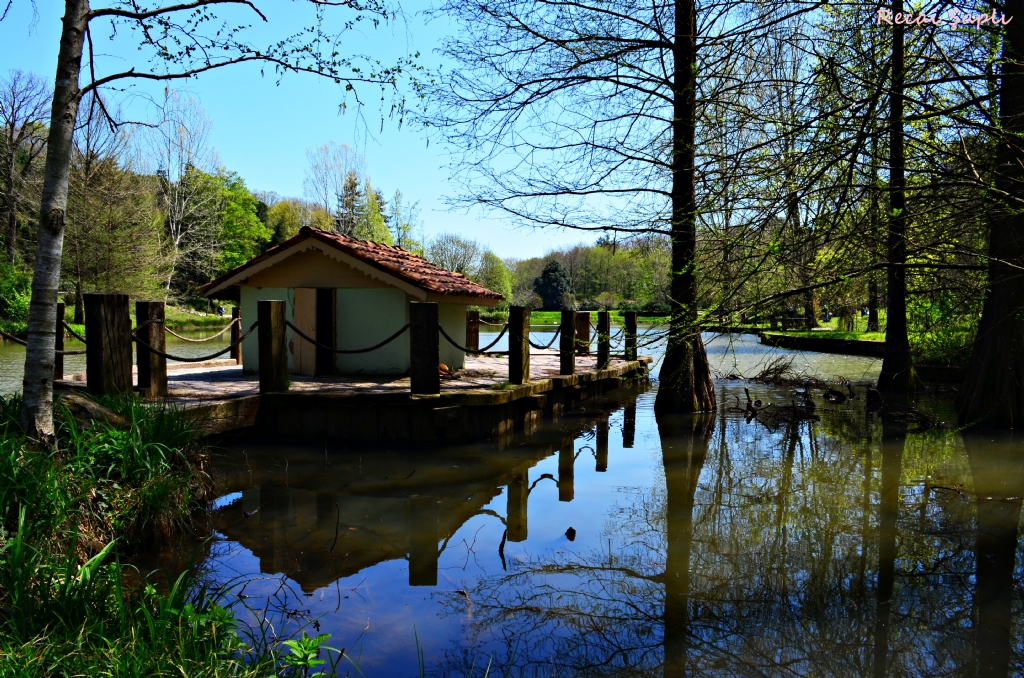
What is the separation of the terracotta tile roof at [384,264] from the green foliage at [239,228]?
145 ft

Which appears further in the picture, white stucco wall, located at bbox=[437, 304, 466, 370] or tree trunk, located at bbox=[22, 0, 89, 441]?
white stucco wall, located at bbox=[437, 304, 466, 370]

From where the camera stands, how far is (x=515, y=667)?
402 cm

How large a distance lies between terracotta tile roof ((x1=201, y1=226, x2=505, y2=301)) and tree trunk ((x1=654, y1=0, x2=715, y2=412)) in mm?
3635

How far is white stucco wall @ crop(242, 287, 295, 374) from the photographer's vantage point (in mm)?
11695

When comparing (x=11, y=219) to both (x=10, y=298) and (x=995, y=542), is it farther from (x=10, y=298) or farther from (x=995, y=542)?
(x=995, y=542)

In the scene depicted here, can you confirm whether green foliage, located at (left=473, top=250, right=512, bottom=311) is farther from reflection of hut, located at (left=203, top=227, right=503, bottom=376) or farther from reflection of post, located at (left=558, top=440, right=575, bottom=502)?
reflection of post, located at (left=558, top=440, right=575, bottom=502)

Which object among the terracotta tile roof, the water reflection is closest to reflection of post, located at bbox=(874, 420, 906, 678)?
the water reflection

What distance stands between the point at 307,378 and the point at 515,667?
8248mm

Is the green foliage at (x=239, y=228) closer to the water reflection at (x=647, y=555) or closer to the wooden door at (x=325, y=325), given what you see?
the wooden door at (x=325, y=325)

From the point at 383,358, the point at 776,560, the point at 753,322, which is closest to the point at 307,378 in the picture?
the point at 383,358

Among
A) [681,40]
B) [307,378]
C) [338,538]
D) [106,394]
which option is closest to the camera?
[338,538]

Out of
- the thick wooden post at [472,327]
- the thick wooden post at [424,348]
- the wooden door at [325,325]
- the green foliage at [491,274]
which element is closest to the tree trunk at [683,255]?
the thick wooden post at [424,348]

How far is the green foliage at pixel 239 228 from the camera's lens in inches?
2135

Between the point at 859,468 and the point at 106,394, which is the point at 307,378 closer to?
the point at 106,394
